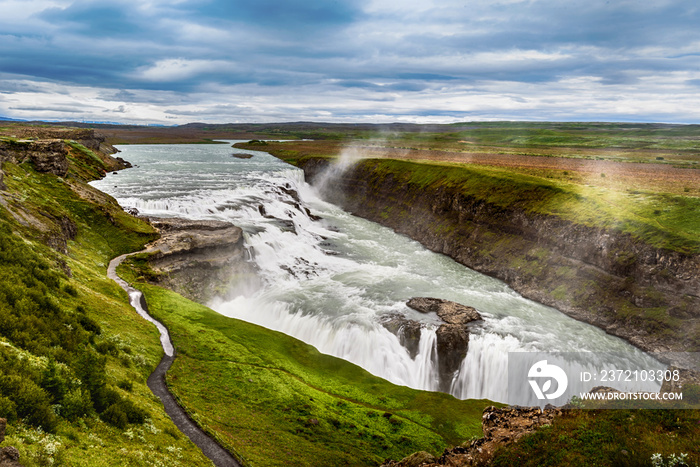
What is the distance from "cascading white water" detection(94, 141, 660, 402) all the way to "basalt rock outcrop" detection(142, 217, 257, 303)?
5.72 ft

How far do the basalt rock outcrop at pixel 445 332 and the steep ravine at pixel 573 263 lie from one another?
1311 centimetres

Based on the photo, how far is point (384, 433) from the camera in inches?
830

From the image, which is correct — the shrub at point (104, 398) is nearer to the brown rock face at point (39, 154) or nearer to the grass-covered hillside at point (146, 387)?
the grass-covered hillside at point (146, 387)

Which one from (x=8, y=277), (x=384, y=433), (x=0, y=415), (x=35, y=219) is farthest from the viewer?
(x=35, y=219)

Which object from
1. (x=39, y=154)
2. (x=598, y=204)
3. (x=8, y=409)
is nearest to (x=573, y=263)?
(x=598, y=204)

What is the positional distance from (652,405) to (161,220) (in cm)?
5147

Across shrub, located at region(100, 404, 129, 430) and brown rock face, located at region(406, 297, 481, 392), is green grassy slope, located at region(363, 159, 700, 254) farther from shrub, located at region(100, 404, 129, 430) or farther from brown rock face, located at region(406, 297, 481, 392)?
shrub, located at region(100, 404, 129, 430)

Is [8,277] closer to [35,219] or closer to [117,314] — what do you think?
[117,314]

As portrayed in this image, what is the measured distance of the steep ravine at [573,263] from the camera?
32562mm

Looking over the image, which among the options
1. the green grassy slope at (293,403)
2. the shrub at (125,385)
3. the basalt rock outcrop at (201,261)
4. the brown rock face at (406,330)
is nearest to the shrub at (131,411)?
the shrub at (125,385)

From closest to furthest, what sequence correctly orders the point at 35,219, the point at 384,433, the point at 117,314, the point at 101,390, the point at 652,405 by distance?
the point at 652,405 < the point at 101,390 < the point at 384,433 < the point at 117,314 < the point at 35,219

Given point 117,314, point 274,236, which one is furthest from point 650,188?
point 117,314

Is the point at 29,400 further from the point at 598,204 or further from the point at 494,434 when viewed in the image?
the point at 598,204

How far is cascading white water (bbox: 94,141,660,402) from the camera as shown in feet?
102
